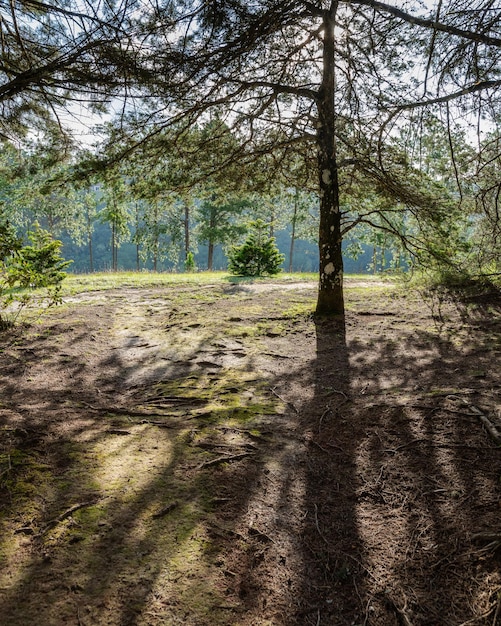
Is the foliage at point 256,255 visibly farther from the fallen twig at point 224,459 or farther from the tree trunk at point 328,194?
the fallen twig at point 224,459

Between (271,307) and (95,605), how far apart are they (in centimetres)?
683

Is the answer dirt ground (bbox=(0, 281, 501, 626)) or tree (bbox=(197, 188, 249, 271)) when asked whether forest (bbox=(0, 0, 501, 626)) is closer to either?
dirt ground (bbox=(0, 281, 501, 626))

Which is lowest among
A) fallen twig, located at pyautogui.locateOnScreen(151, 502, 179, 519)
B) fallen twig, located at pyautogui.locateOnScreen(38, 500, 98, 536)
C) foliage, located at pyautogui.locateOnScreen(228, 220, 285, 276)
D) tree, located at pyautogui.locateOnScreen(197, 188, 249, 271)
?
fallen twig, located at pyautogui.locateOnScreen(151, 502, 179, 519)

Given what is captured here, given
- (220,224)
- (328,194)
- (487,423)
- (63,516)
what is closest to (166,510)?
(63,516)

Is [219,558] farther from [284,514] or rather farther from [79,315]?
[79,315]

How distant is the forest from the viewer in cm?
171

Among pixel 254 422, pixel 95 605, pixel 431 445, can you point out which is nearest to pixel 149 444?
pixel 254 422

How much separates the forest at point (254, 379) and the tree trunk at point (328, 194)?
4 centimetres

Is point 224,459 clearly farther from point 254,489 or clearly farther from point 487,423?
point 487,423

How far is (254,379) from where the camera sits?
4426 millimetres

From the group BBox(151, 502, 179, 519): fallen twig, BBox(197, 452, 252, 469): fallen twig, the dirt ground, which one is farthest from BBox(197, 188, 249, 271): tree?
BBox(151, 502, 179, 519): fallen twig

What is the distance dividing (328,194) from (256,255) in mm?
7488

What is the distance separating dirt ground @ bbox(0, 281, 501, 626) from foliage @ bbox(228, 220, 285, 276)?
908cm

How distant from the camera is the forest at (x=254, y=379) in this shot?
1.71 m
